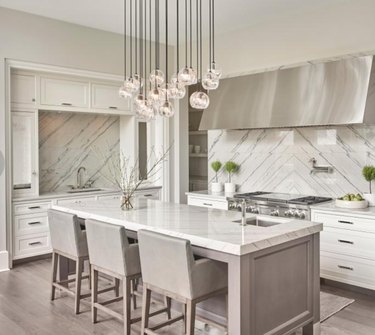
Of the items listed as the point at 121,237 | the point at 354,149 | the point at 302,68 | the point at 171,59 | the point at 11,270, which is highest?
the point at 171,59

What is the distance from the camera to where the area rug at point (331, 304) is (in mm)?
3490

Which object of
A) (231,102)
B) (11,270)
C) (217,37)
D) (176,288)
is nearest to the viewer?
(176,288)

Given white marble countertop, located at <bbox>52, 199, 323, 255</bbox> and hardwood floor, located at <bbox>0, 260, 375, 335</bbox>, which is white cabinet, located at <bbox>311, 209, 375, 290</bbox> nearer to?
hardwood floor, located at <bbox>0, 260, 375, 335</bbox>

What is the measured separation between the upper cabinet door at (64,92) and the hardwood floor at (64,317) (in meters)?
2.41

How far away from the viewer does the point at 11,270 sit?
4754mm

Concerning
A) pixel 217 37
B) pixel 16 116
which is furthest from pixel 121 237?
pixel 217 37

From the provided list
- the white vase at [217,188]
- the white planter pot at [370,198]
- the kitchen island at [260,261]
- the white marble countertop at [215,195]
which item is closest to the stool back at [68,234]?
the kitchen island at [260,261]

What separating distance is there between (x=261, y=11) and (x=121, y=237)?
3.46 m

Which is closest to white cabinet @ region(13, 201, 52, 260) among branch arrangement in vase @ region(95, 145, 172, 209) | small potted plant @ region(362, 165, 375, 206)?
branch arrangement in vase @ region(95, 145, 172, 209)

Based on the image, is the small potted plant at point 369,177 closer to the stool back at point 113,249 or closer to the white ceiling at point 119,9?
the white ceiling at point 119,9

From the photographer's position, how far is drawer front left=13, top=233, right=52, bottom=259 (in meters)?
4.94

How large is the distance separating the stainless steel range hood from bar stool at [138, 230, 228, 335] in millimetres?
2313

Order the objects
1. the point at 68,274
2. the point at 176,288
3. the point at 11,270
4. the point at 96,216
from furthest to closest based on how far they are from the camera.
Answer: the point at 11,270, the point at 68,274, the point at 96,216, the point at 176,288

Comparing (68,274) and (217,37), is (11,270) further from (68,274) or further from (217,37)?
(217,37)
